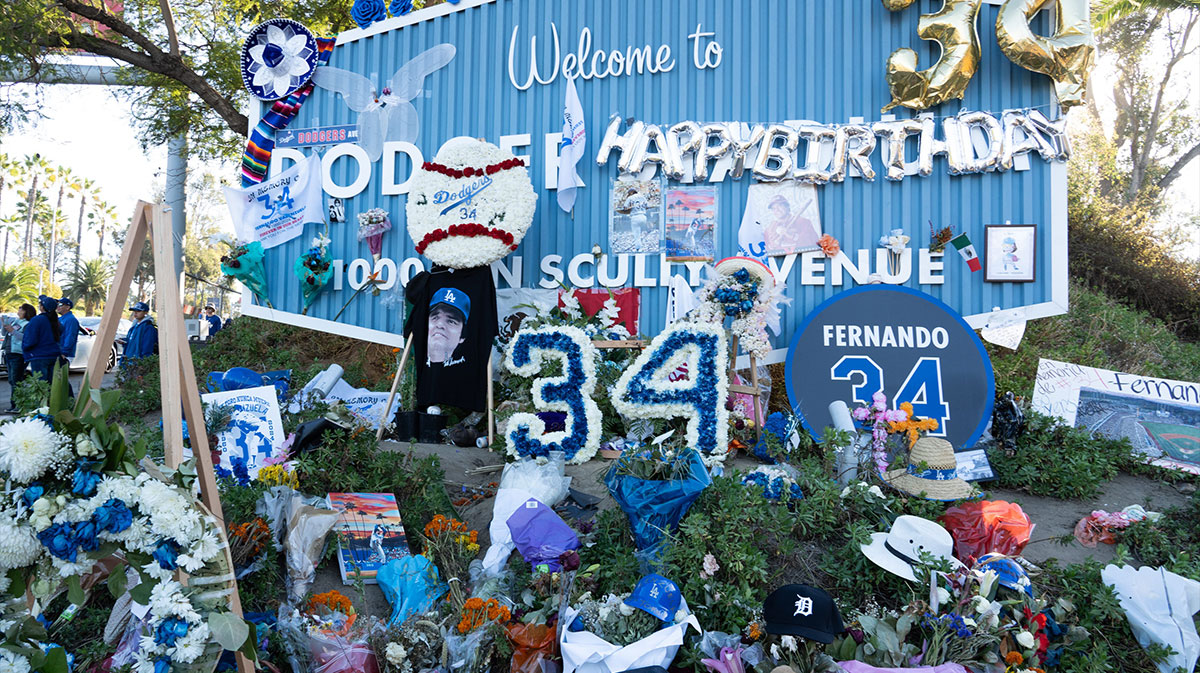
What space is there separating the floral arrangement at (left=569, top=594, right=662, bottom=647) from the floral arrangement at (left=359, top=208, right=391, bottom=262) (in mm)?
5381

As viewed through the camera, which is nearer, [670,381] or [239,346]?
[670,381]

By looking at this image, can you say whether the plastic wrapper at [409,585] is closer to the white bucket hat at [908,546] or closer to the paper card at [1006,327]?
the white bucket hat at [908,546]

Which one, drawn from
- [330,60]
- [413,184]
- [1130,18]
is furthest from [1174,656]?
[1130,18]

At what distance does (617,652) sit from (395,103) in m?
6.53

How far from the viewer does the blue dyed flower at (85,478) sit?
219cm


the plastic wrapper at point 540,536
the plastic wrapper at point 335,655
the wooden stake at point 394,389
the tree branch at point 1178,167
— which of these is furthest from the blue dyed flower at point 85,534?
the tree branch at point 1178,167

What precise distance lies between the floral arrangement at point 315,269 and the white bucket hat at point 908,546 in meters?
6.09

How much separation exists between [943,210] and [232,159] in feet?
39.1

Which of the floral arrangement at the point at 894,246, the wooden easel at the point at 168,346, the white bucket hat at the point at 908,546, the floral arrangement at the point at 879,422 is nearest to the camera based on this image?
the wooden easel at the point at 168,346

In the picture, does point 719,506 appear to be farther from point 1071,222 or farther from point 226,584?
point 1071,222

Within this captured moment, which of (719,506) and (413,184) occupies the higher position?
(413,184)

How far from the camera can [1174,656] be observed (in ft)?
10.9

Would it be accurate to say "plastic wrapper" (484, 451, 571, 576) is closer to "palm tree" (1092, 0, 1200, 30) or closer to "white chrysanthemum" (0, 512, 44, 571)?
"white chrysanthemum" (0, 512, 44, 571)

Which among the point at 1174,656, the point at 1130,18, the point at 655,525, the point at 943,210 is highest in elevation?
the point at 1130,18
